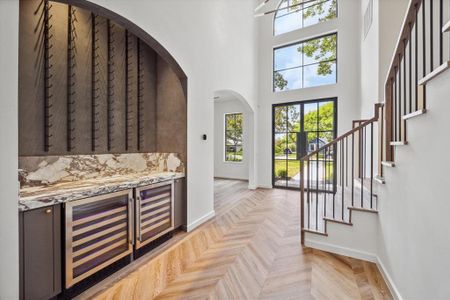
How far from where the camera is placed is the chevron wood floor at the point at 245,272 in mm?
1995

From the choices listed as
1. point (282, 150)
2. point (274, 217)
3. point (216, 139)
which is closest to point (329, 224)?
point (274, 217)

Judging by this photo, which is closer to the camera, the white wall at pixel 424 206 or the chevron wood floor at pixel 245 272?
the white wall at pixel 424 206

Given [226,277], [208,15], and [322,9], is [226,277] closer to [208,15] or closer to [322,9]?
[208,15]

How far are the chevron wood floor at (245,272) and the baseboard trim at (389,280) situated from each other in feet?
0.15

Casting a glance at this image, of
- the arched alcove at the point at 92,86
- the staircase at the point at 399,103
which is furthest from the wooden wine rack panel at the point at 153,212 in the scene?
the staircase at the point at 399,103

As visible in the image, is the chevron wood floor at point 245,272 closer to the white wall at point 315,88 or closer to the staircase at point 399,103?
the staircase at point 399,103

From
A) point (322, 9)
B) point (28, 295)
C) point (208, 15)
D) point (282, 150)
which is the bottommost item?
point (28, 295)

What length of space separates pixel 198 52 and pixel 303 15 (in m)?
4.19

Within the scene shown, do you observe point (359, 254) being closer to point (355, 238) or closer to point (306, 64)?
point (355, 238)

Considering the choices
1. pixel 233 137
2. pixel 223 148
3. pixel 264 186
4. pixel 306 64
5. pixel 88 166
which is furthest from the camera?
pixel 223 148

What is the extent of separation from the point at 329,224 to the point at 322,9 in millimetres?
5871

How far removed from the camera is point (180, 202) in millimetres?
3363

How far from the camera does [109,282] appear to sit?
7.10 feet

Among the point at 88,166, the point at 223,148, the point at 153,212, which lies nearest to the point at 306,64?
the point at 223,148
